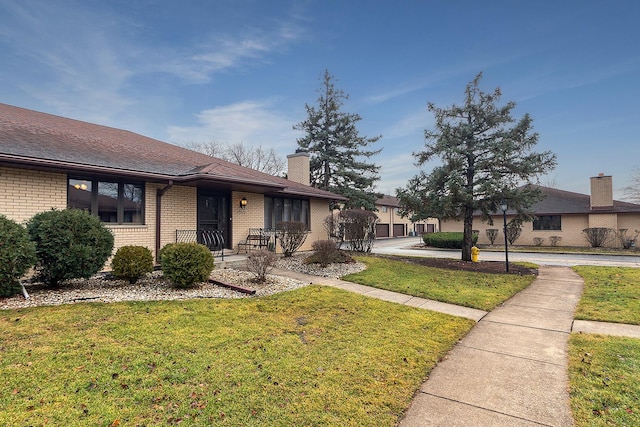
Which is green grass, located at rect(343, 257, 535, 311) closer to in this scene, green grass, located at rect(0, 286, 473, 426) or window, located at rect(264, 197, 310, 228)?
green grass, located at rect(0, 286, 473, 426)

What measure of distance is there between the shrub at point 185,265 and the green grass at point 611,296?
7.12 meters

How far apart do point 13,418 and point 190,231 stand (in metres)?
8.31

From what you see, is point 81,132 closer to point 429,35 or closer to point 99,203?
point 99,203

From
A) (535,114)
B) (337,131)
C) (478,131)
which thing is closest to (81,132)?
(478,131)

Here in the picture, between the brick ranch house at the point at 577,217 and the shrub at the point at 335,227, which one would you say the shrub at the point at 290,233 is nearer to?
the shrub at the point at 335,227

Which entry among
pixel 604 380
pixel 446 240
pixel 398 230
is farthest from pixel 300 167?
pixel 398 230

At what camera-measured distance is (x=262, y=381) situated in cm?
304

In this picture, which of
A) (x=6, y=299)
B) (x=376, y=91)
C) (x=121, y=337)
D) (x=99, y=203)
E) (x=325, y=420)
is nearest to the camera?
(x=325, y=420)

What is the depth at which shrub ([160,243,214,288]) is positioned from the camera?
634 centimetres

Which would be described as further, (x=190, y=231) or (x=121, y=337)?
(x=190, y=231)

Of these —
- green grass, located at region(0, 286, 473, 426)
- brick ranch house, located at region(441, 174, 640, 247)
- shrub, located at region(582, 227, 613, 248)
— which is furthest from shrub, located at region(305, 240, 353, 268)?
shrub, located at region(582, 227, 613, 248)

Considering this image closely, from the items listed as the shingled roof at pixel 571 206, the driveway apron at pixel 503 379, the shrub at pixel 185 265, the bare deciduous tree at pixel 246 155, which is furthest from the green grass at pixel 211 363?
the bare deciduous tree at pixel 246 155

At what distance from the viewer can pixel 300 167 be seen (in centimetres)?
1828

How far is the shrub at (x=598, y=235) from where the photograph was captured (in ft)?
69.6
